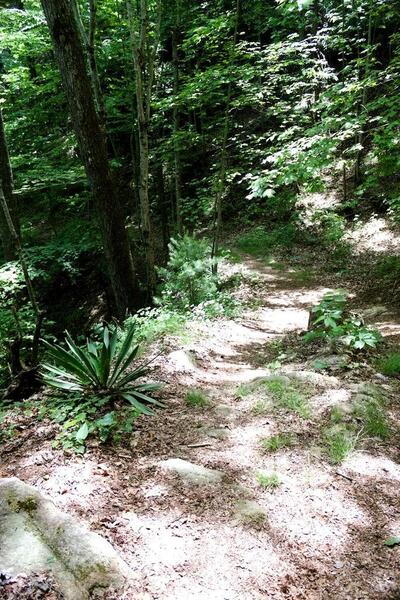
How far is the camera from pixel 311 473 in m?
3.05

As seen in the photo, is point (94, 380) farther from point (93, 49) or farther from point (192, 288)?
point (93, 49)

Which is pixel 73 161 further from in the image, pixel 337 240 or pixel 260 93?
pixel 337 240

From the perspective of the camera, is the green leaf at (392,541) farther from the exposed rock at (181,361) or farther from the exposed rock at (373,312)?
the exposed rock at (373,312)

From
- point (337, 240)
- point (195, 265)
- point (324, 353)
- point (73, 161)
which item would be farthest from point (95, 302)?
point (324, 353)

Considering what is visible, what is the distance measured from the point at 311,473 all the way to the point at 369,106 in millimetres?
5345

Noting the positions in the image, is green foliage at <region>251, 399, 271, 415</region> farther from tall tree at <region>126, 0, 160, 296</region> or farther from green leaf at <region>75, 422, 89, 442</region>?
tall tree at <region>126, 0, 160, 296</region>

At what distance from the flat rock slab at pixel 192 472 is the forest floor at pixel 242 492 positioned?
0.01 m

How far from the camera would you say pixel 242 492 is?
2.88m

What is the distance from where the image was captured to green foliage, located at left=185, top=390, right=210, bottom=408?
13.5 ft

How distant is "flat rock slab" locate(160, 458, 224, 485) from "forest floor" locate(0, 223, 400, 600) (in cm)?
1

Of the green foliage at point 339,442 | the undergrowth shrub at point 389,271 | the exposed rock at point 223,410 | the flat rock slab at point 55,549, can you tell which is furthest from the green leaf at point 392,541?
the undergrowth shrub at point 389,271

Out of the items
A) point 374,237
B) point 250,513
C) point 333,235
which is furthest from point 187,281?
point 374,237

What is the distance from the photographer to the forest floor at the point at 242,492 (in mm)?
2223

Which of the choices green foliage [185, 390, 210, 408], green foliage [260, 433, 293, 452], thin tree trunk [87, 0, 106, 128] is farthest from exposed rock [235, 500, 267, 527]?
thin tree trunk [87, 0, 106, 128]
